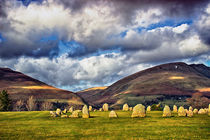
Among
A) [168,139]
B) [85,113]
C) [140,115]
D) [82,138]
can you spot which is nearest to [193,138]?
[168,139]

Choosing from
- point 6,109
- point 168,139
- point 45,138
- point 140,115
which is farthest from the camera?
point 6,109

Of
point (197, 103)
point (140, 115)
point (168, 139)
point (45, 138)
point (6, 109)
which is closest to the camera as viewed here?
point (168, 139)

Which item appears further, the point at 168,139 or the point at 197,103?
the point at 197,103

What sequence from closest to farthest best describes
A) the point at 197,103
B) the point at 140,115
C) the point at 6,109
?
the point at 140,115 → the point at 6,109 → the point at 197,103

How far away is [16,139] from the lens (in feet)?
82.4

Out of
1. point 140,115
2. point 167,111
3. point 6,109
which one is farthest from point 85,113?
point 6,109

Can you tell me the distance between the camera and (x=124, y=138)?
82.2 ft

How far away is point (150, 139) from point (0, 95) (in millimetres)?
99200

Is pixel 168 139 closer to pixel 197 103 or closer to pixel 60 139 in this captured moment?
pixel 60 139

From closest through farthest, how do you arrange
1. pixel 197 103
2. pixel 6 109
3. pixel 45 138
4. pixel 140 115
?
1. pixel 45 138
2. pixel 140 115
3. pixel 6 109
4. pixel 197 103

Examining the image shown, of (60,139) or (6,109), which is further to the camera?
(6,109)

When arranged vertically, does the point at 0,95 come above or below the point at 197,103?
above

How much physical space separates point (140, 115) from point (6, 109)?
76594 millimetres

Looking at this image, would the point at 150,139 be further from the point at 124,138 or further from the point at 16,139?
the point at 16,139
